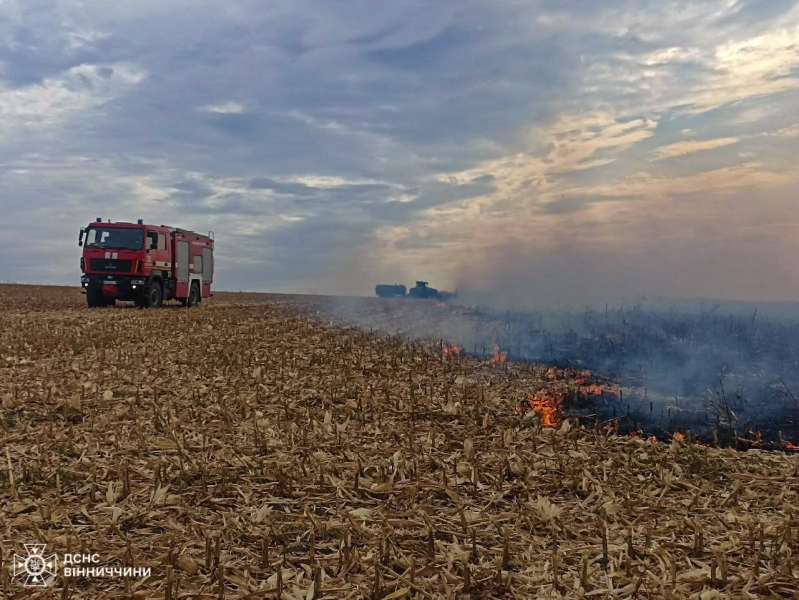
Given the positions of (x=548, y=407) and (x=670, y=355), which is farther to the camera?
(x=670, y=355)

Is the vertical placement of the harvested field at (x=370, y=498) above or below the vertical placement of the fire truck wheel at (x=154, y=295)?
below

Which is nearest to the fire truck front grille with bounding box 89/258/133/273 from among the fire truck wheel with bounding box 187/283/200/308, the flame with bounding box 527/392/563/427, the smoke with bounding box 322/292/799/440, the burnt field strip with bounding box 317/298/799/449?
the fire truck wheel with bounding box 187/283/200/308

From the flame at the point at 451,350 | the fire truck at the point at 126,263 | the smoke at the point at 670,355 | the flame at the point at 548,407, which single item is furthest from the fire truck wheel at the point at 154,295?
the flame at the point at 548,407

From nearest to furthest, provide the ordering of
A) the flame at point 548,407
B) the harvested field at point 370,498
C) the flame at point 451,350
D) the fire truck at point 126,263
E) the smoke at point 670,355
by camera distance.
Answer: the harvested field at point 370,498 → the flame at point 548,407 → the smoke at point 670,355 → the flame at point 451,350 → the fire truck at point 126,263

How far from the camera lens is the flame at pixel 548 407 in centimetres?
783

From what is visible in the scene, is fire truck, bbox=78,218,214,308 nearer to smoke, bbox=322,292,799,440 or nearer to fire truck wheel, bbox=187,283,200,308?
fire truck wheel, bbox=187,283,200,308

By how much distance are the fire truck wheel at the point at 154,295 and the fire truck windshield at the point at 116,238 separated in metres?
2.07

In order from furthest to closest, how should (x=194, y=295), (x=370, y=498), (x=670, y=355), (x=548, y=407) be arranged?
(x=194, y=295) → (x=670, y=355) → (x=548, y=407) → (x=370, y=498)

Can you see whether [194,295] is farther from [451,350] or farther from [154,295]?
[451,350]

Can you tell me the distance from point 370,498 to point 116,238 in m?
25.0

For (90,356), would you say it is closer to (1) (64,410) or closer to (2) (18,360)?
(2) (18,360)

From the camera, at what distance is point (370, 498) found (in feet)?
16.6

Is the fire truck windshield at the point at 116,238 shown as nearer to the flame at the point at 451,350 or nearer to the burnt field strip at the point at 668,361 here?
the burnt field strip at the point at 668,361

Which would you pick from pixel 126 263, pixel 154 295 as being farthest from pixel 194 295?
pixel 126 263
